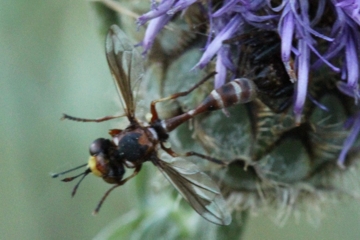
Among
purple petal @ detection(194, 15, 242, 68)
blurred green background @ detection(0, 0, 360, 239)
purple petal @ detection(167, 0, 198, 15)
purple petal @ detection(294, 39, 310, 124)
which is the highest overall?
purple petal @ detection(167, 0, 198, 15)

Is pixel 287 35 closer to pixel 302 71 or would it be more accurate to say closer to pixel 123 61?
pixel 302 71

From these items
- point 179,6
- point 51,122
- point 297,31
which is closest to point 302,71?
point 297,31

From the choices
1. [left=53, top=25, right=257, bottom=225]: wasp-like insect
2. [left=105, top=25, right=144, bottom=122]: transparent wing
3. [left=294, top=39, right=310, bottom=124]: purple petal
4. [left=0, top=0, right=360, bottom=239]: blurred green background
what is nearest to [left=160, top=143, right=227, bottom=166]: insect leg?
[left=53, top=25, right=257, bottom=225]: wasp-like insect

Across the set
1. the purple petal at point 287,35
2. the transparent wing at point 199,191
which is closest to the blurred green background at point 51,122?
the transparent wing at point 199,191

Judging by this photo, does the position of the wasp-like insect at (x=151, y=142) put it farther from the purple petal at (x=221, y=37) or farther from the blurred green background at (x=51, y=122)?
the blurred green background at (x=51, y=122)

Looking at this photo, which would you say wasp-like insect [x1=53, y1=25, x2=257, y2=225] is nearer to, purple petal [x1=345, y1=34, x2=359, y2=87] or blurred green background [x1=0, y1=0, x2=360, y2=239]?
purple petal [x1=345, y1=34, x2=359, y2=87]

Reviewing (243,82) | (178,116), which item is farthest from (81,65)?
(243,82)

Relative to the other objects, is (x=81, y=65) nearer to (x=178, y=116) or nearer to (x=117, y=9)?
(x=117, y=9)
